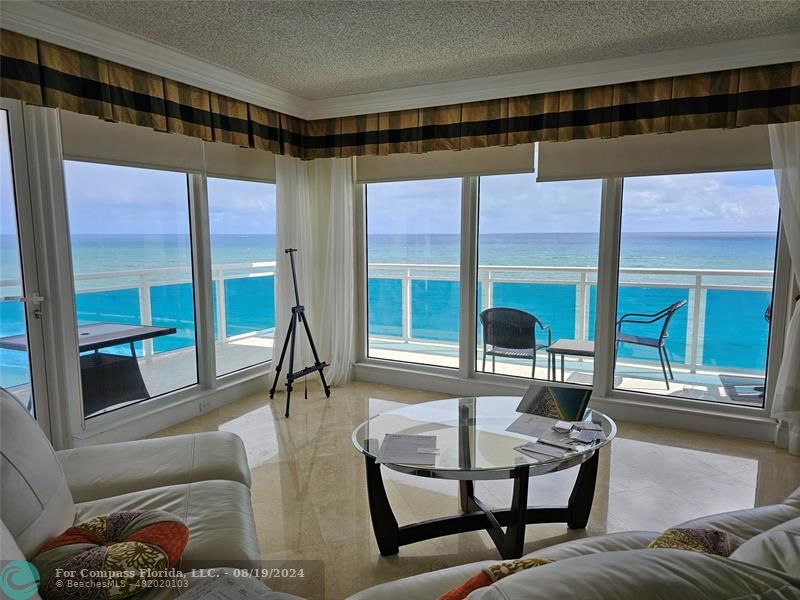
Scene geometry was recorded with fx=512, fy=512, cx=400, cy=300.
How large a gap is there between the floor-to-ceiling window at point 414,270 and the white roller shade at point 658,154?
945 millimetres

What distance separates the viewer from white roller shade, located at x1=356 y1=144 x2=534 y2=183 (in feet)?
13.3

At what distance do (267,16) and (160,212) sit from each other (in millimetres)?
1718

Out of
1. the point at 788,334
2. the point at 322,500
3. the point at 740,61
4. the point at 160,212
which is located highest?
the point at 740,61

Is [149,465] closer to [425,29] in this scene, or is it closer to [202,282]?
[202,282]

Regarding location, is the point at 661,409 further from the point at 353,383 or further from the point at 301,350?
the point at 301,350

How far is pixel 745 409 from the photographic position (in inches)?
143

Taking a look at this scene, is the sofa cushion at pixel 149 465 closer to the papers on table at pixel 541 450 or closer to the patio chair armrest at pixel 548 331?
the papers on table at pixel 541 450

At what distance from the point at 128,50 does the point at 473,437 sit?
2985mm

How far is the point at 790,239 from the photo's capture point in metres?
3.21

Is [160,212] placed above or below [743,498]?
above

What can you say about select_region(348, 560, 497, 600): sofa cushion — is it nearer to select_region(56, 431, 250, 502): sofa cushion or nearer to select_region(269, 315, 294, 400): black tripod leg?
select_region(56, 431, 250, 502): sofa cushion

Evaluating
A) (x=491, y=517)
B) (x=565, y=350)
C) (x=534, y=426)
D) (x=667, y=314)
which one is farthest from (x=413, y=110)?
(x=491, y=517)

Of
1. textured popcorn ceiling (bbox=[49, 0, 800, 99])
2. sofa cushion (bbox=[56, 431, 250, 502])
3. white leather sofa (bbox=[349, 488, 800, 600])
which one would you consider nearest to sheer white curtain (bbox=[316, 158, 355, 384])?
textured popcorn ceiling (bbox=[49, 0, 800, 99])

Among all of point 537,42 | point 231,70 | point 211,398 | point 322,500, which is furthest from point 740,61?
point 211,398
